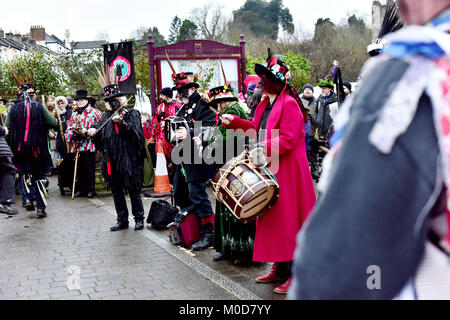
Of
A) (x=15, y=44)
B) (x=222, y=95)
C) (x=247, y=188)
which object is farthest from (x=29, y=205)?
(x=15, y=44)

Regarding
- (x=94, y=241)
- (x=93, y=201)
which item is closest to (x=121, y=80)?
(x=93, y=201)

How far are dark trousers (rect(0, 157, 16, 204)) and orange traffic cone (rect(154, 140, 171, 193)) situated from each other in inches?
142

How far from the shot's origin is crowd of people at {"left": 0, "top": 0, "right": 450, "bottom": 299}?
92 cm

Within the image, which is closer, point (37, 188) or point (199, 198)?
point (199, 198)

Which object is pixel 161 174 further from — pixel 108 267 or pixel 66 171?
pixel 108 267

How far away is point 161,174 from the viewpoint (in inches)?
446

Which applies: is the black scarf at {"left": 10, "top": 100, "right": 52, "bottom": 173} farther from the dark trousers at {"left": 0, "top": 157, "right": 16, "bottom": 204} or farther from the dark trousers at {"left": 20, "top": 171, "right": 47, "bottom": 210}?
the dark trousers at {"left": 0, "top": 157, "right": 16, "bottom": 204}

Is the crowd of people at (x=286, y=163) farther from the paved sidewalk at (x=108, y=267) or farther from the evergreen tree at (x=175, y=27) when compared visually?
the evergreen tree at (x=175, y=27)

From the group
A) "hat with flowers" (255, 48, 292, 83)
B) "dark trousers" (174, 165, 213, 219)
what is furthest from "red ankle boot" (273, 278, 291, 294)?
"dark trousers" (174, 165, 213, 219)

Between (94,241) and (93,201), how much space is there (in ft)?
12.0

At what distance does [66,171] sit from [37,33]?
6659 centimetres

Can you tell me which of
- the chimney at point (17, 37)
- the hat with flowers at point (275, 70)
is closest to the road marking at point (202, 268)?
the hat with flowers at point (275, 70)

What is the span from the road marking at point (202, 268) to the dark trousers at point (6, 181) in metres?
2.18
